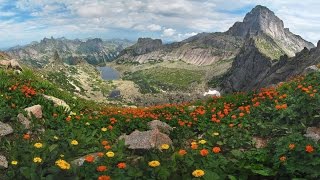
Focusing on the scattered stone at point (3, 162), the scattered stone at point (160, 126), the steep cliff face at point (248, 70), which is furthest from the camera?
the steep cliff face at point (248, 70)

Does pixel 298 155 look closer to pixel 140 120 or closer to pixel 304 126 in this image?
pixel 304 126

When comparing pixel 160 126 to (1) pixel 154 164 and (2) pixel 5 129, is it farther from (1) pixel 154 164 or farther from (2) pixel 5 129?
(1) pixel 154 164

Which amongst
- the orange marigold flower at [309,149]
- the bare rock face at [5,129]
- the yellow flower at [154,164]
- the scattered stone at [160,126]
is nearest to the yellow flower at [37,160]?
the yellow flower at [154,164]

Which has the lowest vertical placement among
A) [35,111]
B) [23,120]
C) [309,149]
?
[23,120]

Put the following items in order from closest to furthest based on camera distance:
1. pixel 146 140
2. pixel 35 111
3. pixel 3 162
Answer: pixel 3 162 → pixel 146 140 → pixel 35 111

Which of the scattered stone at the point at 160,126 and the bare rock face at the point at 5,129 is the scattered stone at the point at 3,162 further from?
the scattered stone at the point at 160,126

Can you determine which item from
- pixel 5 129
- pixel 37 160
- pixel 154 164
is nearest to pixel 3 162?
pixel 5 129

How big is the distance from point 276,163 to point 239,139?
2.96 metres

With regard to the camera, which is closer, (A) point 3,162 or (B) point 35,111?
(A) point 3,162

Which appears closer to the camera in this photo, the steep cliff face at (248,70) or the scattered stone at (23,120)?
the scattered stone at (23,120)

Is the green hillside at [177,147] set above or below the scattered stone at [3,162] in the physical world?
above

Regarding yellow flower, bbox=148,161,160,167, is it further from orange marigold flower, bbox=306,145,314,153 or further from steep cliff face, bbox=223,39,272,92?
steep cliff face, bbox=223,39,272,92

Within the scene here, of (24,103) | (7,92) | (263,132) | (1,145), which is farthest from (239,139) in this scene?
(7,92)

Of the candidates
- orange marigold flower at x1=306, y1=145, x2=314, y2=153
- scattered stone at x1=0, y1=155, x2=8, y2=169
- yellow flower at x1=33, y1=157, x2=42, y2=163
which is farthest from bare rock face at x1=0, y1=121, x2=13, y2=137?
orange marigold flower at x1=306, y1=145, x2=314, y2=153
